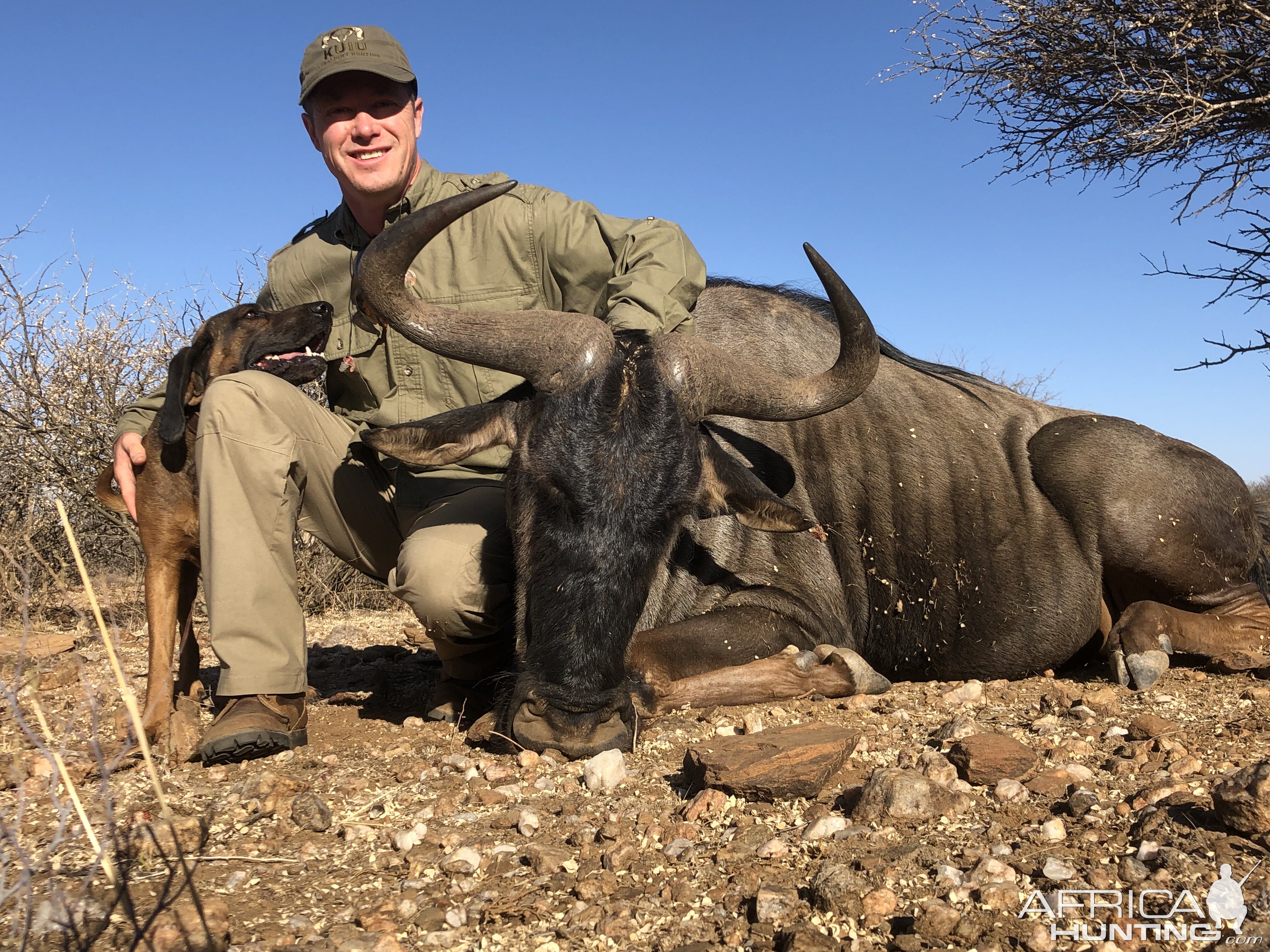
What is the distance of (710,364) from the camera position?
3871 mm

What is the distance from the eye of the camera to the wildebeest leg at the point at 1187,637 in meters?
4.39

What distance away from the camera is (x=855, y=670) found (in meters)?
4.29

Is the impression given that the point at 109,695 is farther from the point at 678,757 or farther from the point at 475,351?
the point at 678,757

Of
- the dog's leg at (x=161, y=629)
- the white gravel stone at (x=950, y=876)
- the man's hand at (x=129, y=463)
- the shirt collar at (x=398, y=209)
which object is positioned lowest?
the white gravel stone at (x=950, y=876)

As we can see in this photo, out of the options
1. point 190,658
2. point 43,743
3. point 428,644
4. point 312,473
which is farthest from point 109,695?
point 428,644

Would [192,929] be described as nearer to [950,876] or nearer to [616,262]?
[950,876]

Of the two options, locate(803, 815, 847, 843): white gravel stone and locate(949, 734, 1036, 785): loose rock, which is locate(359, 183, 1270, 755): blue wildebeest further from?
locate(949, 734, 1036, 785): loose rock

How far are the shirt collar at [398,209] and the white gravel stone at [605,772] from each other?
278cm

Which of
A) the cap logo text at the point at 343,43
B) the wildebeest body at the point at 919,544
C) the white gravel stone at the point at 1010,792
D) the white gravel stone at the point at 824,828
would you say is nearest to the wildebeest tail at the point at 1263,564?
the wildebeest body at the point at 919,544

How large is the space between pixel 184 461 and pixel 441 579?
118 cm

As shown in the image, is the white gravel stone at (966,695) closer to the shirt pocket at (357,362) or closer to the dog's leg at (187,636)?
the shirt pocket at (357,362)

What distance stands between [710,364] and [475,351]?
2.91 feet

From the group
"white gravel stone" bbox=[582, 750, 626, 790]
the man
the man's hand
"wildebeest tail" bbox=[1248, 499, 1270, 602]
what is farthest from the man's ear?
"wildebeest tail" bbox=[1248, 499, 1270, 602]

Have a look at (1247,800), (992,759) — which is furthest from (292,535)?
(1247,800)
